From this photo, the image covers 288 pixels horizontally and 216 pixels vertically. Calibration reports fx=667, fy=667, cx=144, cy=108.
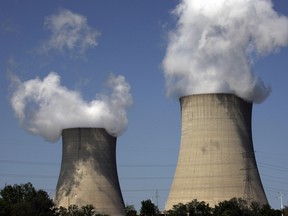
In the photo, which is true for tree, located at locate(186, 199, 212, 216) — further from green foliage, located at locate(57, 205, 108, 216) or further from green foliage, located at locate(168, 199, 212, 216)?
green foliage, located at locate(57, 205, 108, 216)

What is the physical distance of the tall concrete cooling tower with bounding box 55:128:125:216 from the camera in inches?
1553

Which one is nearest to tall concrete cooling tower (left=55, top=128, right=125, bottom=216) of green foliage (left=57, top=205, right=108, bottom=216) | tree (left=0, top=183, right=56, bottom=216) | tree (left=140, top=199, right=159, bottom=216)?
green foliage (left=57, top=205, right=108, bottom=216)

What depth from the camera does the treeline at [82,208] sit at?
34781 mm

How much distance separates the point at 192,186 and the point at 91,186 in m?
8.18

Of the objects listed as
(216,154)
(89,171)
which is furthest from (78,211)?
(216,154)

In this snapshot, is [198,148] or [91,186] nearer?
[198,148]

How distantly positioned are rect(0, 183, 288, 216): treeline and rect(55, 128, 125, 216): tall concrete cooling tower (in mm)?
709

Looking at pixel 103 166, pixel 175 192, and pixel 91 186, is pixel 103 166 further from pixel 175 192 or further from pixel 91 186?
pixel 175 192

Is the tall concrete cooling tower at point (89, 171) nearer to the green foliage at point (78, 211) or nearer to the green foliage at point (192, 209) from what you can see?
the green foliage at point (78, 211)

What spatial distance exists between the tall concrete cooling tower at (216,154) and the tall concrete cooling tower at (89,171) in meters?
6.31

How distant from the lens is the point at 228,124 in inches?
1326

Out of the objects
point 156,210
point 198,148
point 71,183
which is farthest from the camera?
point 156,210

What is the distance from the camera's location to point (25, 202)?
3984 cm

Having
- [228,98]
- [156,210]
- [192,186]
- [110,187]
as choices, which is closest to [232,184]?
[192,186]
